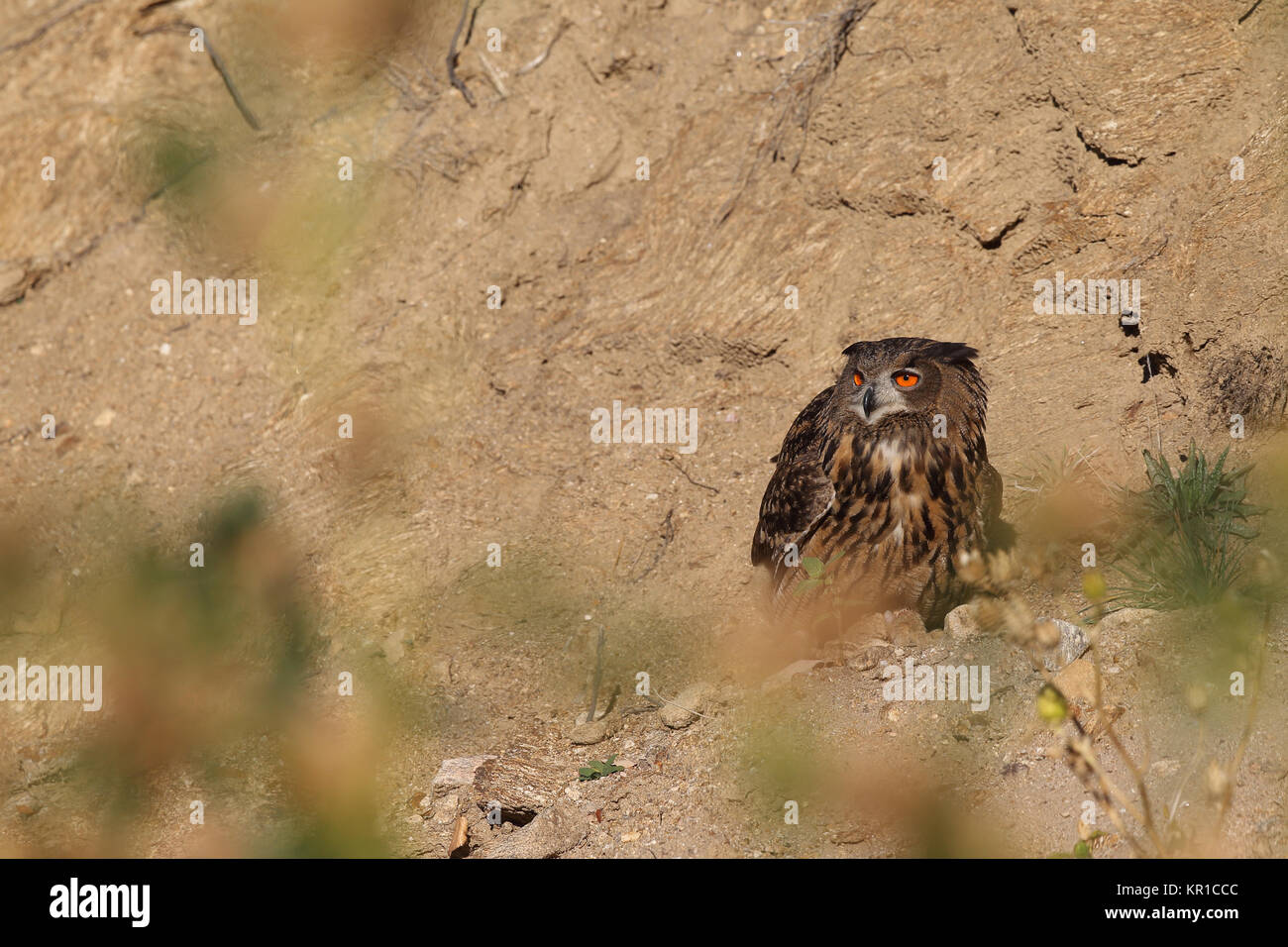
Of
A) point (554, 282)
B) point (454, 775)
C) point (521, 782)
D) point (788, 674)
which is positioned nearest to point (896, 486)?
point (788, 674)

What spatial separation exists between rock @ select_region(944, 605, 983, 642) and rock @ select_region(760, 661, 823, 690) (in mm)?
668

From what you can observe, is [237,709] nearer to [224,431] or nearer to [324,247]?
[224,431]

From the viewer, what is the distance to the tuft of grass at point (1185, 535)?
183 inches

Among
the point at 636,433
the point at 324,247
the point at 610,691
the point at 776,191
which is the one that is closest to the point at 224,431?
the point at 324,247

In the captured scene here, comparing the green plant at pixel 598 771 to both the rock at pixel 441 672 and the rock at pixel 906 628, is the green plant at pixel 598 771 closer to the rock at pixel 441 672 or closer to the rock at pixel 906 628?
the rock at pixel 441 672

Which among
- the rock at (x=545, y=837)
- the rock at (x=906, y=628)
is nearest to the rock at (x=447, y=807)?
the rock at (x=545, y=837)

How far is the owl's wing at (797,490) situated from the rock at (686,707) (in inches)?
34.1

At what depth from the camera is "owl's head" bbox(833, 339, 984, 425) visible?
539 centimetres

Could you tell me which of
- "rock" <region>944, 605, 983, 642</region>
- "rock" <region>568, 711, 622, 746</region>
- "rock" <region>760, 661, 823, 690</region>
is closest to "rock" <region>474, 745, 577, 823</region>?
"rock" <region>568, 711, 622, 746</region>

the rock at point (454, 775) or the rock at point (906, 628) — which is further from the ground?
the rock at point (906, 628)

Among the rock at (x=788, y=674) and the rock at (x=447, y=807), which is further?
the rock at (x=788, y=674)

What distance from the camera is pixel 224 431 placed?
791cm

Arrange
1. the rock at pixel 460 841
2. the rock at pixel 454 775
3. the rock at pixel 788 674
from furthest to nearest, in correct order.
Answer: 1. the rock at pixel 788 674
2. the rock at pixel 454 775
3. the rock at pixel 460 841

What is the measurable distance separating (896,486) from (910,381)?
53cm
